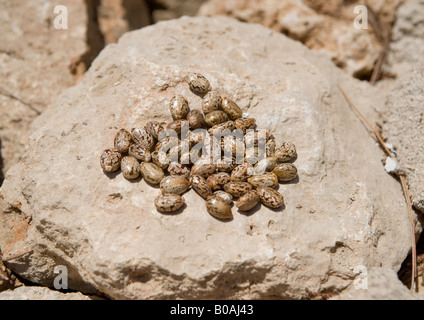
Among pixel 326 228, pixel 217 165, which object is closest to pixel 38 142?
pixel 217 165

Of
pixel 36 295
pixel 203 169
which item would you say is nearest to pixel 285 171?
pixel 203 169

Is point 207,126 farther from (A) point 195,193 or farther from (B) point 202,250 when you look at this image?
(B) point 202,250

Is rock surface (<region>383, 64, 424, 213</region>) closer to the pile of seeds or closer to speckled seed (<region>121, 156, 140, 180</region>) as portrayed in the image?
the pile of seeds

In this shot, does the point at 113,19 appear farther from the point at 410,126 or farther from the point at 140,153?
the point at 410,126

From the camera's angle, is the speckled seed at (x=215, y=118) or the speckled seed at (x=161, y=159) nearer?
the speckled seed at (x=161, y=159)

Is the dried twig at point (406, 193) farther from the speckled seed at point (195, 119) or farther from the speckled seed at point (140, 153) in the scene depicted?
the speckled seed at point (140, 153)

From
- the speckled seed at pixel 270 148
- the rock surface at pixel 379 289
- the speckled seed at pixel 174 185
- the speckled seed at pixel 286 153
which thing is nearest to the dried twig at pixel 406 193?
the rock surface at pixel 379 289
